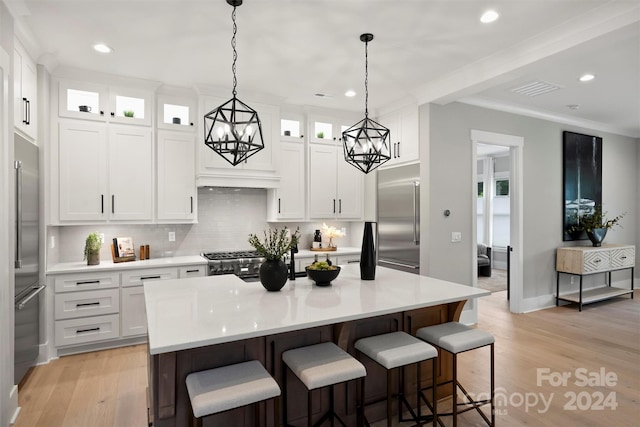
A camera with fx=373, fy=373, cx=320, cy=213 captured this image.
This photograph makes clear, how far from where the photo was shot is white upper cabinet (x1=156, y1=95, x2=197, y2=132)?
425cm

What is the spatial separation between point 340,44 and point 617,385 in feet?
12.1

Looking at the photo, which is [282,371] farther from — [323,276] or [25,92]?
[25,92]

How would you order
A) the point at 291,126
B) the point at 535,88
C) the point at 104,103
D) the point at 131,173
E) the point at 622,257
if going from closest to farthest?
the point at 104,103, the point at 131,173, the point at 535,88, the point at 291,126, the point at 622,257

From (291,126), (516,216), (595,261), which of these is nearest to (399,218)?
(516,216)

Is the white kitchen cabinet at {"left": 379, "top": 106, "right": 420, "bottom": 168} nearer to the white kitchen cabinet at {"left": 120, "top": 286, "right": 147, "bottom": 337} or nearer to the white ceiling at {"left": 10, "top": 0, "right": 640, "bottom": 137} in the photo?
the white ceiling at {"left": 10, "top": 0, "right": 640, "bottom": 137}

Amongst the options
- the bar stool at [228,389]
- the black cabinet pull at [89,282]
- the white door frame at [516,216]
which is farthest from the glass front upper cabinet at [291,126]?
the bar stool at [228,389]

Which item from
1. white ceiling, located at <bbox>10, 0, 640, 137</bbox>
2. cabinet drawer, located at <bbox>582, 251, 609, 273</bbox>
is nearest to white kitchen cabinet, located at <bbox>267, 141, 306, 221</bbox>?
white ceiling, located at <bbox>10, 0, 640, 137</bbox>

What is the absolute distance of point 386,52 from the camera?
337cm

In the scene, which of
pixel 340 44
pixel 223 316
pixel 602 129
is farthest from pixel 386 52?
pixel 602 129

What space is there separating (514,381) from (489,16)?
2916 millimetres

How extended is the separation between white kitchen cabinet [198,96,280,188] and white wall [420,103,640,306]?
1838 millimetres

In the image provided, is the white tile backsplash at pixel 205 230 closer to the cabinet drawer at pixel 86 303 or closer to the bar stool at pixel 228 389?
the cabinet drawer at pixel 86 303

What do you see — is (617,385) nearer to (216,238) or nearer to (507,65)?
(507,65)

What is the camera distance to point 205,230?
4770mm
